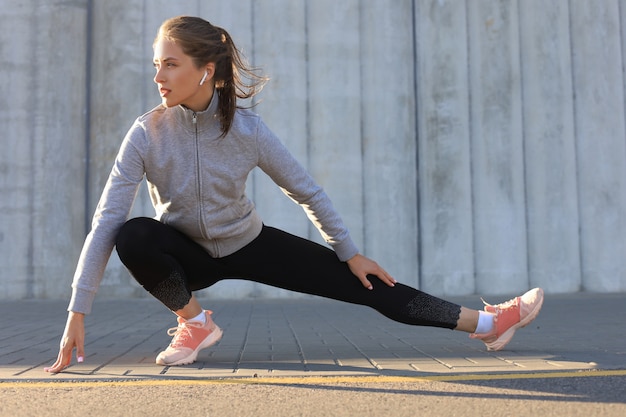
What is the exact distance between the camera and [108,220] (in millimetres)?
2129

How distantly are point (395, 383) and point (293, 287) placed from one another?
2.08ft

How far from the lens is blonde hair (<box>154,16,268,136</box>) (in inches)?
84.8

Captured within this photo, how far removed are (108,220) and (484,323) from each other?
4.20 ft

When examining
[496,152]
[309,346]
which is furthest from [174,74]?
[496,152]

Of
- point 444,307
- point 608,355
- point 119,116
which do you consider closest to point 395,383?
point 444,307

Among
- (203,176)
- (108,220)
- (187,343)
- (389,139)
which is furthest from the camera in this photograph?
(389,139)

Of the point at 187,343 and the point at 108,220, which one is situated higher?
the point at 108,220

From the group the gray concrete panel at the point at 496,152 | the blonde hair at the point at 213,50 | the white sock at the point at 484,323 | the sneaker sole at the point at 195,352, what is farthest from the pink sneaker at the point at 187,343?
the gray concrete panel at the point at 496,152

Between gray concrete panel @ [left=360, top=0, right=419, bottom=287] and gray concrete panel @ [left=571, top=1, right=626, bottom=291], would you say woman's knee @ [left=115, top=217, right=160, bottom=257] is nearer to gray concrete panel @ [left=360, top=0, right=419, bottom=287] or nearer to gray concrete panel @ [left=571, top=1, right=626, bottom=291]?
gray concrete panel @ [left=360, top=0, right=419, bottom=287]

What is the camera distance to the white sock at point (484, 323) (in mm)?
2410

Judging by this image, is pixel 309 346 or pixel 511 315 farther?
pixel 309 346

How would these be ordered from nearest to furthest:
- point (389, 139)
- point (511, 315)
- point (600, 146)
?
1. point (511, 315)
2. point (389, 139)
3. point (600, 146)

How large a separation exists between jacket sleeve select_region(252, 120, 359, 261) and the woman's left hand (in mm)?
28

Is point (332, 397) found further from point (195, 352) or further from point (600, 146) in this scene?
point (600, 146)
